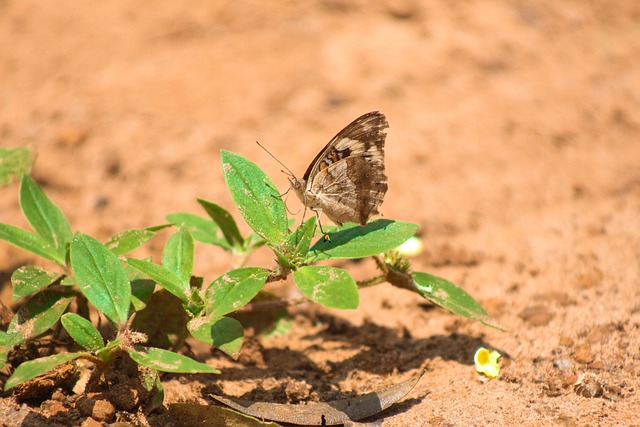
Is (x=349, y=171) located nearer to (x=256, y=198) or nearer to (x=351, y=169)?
(x=351, y=169)

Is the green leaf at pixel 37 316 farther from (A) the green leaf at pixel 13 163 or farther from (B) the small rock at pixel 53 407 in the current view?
(A) the green leaf at pixel 13 163

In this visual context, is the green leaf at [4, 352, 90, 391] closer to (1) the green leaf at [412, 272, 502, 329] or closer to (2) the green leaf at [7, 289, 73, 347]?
(2) the green leaf at [7, 289, 73, 347]

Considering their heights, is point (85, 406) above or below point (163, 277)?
below

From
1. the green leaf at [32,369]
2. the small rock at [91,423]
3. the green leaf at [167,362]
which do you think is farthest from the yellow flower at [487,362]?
the green leaf at [32,369]

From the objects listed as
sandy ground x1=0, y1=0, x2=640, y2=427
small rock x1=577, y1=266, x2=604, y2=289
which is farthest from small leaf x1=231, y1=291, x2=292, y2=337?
small rock x1=577, y1=266, x2=604, y2=289

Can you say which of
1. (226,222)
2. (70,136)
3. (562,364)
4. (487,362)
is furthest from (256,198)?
(70,136)

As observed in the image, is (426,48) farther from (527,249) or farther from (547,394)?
(547,394)
